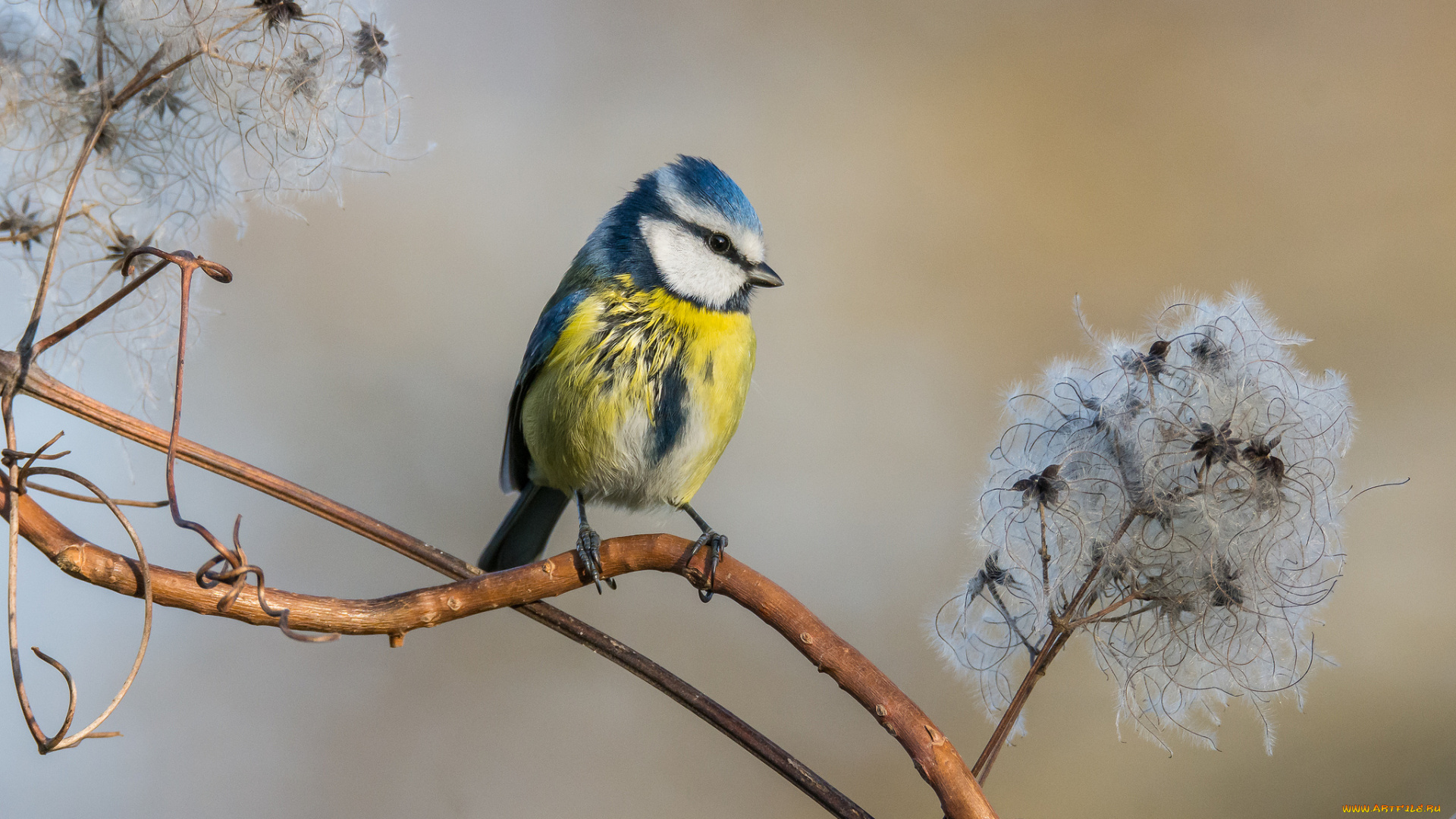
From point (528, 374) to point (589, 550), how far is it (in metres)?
0.21

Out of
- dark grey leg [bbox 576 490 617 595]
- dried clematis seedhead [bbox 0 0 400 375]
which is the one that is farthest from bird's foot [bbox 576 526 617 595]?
dried clematis seedhead [bbox 0 0 400 375]

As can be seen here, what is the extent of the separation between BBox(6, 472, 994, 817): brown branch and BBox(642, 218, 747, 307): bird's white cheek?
0.71 ft

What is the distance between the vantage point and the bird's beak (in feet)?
1.95

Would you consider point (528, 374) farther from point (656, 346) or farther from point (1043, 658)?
point (1043, 658)

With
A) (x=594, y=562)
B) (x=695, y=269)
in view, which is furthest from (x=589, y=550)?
(x=695, y=269)

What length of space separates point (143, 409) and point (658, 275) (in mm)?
297

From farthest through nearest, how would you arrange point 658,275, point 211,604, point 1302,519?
point 658,275, point 1302,519, point 211,604

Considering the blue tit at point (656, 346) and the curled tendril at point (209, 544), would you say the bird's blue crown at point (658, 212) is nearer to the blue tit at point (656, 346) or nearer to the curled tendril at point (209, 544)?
the blue tit at point (656, 346)

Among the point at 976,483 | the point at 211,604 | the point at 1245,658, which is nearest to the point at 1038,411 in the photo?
the point at 976,483

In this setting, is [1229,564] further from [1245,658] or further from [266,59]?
[266,59]

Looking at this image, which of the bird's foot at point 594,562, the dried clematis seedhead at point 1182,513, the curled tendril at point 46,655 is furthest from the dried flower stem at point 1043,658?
the curled tendril at point 46,655

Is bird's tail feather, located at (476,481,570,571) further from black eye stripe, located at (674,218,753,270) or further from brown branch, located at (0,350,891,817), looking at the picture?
brown branch, located at (0,350,891,817)

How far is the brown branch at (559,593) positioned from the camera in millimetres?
327

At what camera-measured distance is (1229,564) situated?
44 cm
